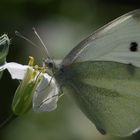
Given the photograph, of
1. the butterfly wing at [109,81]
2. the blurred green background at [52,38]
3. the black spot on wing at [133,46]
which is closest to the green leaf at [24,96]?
the butterfly wing at [109,81]

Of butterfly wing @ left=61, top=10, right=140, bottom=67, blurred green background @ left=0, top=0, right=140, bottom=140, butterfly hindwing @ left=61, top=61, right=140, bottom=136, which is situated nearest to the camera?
butterfly wing @ left=61, top=10, right=140, bottom=67

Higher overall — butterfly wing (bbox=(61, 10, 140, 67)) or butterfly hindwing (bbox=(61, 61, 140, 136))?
butterfly wing (bbox=(61, 10, 140, 67))

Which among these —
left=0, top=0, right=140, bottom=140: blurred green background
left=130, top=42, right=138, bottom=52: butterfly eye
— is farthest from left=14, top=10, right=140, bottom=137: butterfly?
left=0, top=0, right=140, bottom=140: blurred green background

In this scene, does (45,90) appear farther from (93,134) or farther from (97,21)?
(97,21)

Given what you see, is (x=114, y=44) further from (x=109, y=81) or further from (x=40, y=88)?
(x=40, y=88)

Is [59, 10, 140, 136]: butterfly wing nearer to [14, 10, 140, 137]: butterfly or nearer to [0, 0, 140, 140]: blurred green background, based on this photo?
[14, 10, 140, 137]: butterfly

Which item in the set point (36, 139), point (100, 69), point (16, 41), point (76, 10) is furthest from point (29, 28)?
point (100, 69)

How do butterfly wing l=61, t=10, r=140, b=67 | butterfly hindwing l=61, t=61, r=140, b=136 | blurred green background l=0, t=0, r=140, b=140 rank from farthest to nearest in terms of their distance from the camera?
1. blurred green background l=0, t=0, r=140, b=140
2. butterfly hindwing l=61, t=61, r=140, b=136
3. butterfly wing l=61, t=10, r=140, b=67
